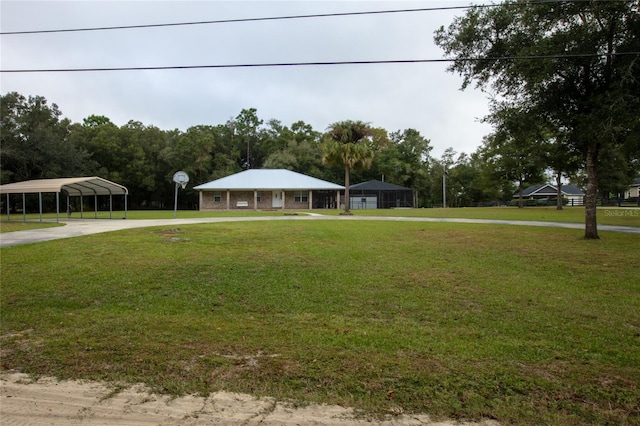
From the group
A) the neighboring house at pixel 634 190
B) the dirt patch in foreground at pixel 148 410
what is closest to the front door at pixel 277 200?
the dirt patch in foreground at pixel 148 410

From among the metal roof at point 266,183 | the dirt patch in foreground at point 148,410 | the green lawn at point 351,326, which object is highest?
the metal roof at point 266,183

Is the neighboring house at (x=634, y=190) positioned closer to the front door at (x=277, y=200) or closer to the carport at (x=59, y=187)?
the front door at (x=277, y=200)

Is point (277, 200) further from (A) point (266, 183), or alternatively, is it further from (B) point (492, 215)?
(B) point (492, 215)

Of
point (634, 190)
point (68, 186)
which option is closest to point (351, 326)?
point (68, 186)

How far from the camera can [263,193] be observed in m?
43.8

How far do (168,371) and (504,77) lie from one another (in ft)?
44.5

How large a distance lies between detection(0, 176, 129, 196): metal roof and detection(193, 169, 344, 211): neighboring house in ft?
52.7

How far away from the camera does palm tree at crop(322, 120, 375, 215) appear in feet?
96.8

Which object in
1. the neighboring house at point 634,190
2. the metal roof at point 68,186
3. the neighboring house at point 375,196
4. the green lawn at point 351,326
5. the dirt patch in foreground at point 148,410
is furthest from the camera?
the neighboring house at point 634,190

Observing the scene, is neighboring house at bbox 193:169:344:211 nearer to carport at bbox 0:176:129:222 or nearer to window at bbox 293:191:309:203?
window at bbox 293:191:309:203

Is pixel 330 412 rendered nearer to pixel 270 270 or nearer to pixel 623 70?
pixel 270 270

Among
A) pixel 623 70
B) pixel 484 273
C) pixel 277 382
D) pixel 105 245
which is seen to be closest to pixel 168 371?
pixel 277 382

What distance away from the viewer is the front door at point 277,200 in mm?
43688

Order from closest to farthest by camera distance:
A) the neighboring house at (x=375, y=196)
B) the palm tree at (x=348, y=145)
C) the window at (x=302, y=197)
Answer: the palm tree at (x=348, y=145), the window at (x=302, y=197), the neighboring house at (x=375, y=196)
